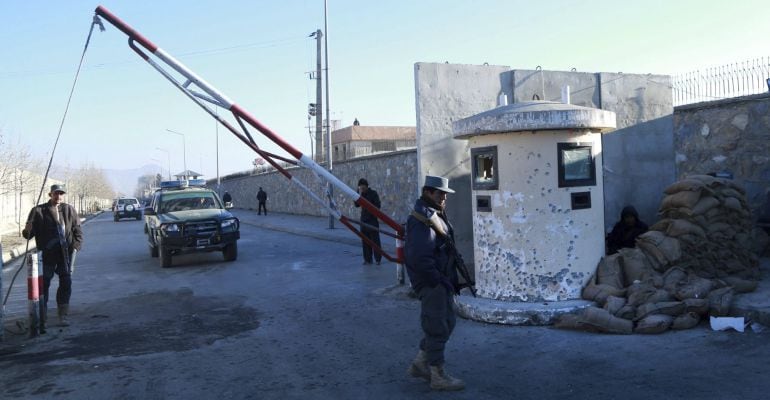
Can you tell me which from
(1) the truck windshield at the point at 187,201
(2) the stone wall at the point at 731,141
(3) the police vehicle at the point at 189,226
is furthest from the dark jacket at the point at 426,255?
(1) the truck windshield at the point at 187,201

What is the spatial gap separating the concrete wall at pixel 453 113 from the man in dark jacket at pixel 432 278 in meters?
3.44

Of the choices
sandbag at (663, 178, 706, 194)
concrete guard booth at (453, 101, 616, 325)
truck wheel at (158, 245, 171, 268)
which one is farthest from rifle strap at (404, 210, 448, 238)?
truck wheel at (158, 245, 171, 268)

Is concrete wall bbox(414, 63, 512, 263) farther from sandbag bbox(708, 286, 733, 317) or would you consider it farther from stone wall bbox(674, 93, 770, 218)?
stone wall bbox(674, 93, 770, 218)

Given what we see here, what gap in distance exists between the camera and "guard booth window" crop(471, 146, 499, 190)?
24.8 feet

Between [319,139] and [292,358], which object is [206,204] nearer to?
[292,358]

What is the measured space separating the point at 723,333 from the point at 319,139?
30945mm

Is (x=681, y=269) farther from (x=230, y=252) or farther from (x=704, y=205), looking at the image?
(x=230, y=252)

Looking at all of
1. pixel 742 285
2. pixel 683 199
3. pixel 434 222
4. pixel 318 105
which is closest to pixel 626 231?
pixel 683 199

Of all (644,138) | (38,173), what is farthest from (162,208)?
(38,173)

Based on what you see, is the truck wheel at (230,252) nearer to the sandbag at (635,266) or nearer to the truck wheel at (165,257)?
the truck wheel at (165,257)

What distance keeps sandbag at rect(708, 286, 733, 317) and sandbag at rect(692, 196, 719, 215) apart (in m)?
1.38

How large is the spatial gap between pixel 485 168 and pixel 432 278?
3.24 m

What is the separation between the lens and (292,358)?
6.12 metres

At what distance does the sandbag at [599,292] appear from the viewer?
6.91m
